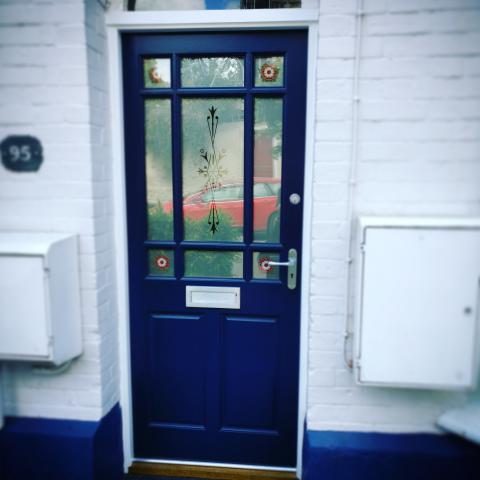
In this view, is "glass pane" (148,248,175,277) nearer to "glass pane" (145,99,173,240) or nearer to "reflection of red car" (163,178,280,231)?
"glass pane" (145,99,173,240)

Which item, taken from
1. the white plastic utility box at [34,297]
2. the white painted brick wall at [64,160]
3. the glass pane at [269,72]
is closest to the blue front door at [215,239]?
the glass pane at [269,72]

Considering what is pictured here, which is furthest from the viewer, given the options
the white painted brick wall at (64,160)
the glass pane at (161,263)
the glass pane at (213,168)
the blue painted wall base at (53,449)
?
the glass pane at (161,263)

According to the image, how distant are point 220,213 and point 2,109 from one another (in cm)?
121

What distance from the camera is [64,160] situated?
6.42ft

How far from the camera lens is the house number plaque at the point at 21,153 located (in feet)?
6.42

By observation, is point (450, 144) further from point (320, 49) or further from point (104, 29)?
point (104, 29)

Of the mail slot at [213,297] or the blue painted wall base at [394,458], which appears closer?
the blue painted wall base at [394,458]

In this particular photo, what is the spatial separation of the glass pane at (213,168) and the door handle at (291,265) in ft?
0.84

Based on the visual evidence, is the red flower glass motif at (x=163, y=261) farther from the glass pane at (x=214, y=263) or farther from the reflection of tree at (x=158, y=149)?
the reflection of tree at (x=158, y=149)

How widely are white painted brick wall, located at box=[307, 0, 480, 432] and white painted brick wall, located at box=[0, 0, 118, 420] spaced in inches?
43.7

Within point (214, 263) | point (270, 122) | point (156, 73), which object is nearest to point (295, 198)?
point (270, 122)

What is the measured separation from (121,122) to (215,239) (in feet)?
2.67

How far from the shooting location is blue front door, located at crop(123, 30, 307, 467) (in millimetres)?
2072

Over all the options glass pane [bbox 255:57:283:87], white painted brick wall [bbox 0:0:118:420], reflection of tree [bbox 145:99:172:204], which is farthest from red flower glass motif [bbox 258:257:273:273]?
glass pane [bbox 255:57:283:87]
